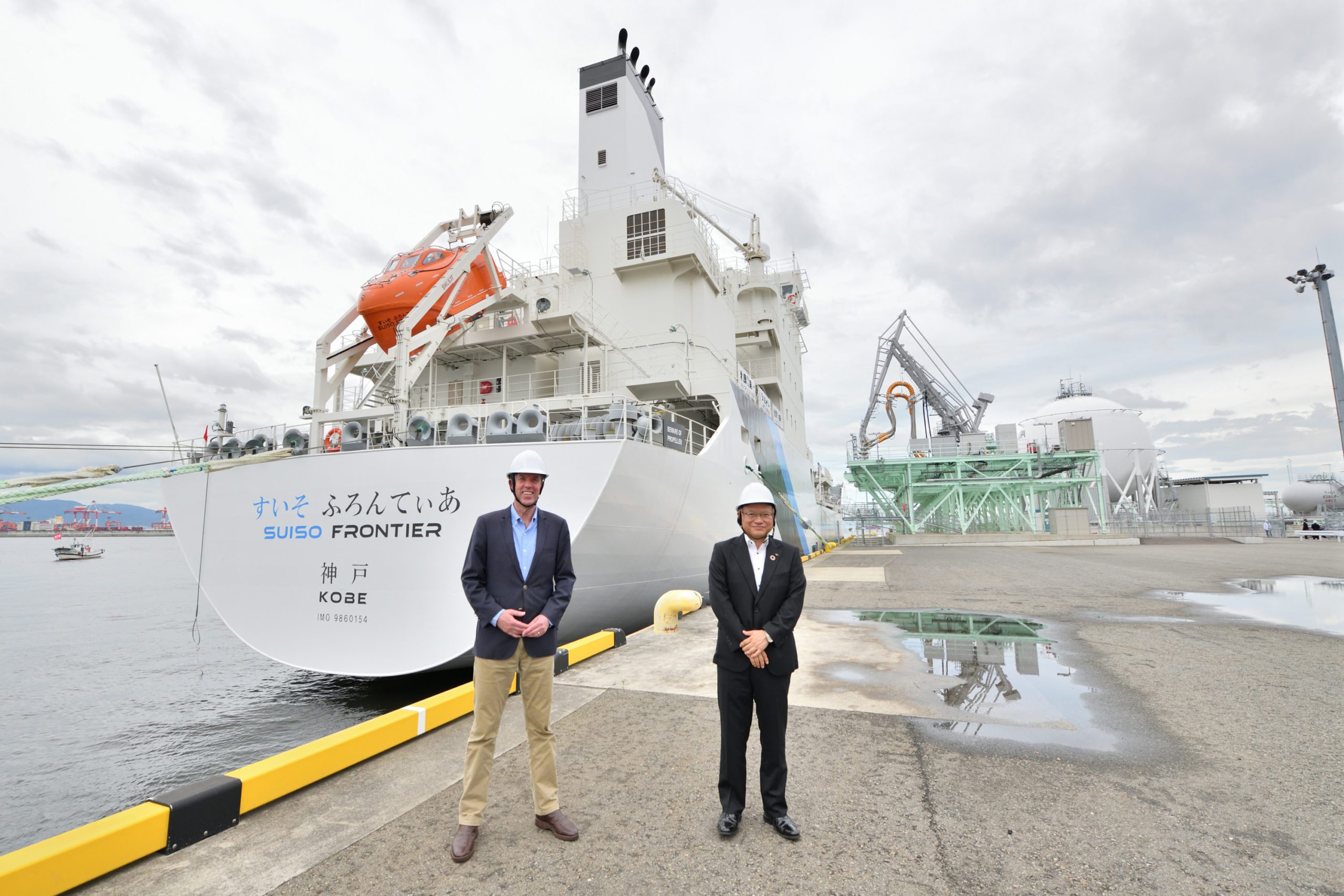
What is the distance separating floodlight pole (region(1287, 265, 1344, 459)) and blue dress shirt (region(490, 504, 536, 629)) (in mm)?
23064

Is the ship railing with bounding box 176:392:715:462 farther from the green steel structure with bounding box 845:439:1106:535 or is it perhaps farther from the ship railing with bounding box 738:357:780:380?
the green steel structure with bounding box 845:439:1106:535

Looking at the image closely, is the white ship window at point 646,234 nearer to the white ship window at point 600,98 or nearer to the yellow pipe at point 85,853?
the white ship window at point 600,98

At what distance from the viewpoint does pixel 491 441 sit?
708cm

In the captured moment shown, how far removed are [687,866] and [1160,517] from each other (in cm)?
4897

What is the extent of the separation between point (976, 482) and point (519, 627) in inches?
1190

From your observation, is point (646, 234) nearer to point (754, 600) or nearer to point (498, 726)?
point (754, 600)

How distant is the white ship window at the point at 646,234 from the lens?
12906 mm

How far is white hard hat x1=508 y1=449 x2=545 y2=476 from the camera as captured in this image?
9.41 feet

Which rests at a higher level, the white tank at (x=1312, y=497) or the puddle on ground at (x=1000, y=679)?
the white tank at (x=1312, y=497)

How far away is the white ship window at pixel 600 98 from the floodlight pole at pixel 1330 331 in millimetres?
20071

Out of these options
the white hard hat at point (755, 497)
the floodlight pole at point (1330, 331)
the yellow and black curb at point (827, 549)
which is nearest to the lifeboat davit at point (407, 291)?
the white hard hat at point (755, 497)

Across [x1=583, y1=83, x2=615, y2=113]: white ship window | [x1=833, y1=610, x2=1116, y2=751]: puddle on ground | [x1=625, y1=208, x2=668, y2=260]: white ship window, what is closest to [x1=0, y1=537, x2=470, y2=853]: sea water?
[x1=833, y1=610, x2=1116, y2=751]: puddle on ground

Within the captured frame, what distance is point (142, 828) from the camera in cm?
246

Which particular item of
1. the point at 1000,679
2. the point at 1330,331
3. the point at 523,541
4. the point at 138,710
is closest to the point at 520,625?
the point at 523,541
